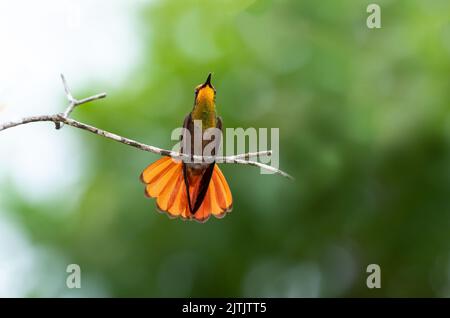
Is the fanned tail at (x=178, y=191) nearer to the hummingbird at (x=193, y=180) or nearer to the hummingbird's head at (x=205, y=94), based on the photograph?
the hummingbird at (x=193, y=180)

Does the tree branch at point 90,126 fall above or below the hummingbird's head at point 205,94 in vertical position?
below

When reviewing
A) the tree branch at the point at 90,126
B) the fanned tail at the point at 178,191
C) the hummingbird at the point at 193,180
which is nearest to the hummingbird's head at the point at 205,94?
the hummingbird at the point at 193,180

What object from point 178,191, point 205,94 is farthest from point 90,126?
point 178,191

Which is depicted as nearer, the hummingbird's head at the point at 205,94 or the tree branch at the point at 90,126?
the tree branch at the point at 90,126

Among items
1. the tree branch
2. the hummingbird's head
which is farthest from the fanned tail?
the tree branch

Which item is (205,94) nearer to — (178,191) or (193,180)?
(193,180)

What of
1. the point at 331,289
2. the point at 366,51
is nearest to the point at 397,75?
the point at 366,51

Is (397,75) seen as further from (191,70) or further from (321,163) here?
(191,70)

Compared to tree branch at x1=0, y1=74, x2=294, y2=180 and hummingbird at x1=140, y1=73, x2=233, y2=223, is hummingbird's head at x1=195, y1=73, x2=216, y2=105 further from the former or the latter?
tree branch at x1=0, y1=74, x2=294, y2=180
